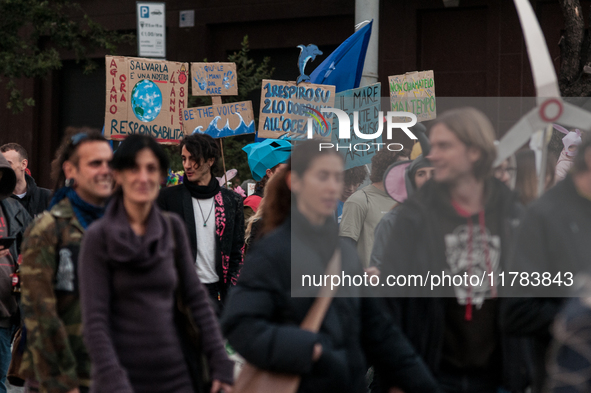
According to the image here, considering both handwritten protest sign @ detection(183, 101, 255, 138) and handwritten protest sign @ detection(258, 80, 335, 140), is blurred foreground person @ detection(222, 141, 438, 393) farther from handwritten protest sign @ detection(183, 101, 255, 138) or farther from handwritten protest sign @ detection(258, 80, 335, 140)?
handwritten protest sign @ detection(183, 101, 255, 138)

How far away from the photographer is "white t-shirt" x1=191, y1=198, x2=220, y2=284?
18.1 feet

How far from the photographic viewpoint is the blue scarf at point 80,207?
356 centimetres

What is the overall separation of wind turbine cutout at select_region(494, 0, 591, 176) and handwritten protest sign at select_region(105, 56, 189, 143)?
5798 millimetres

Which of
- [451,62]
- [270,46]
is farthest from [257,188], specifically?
[270,46]

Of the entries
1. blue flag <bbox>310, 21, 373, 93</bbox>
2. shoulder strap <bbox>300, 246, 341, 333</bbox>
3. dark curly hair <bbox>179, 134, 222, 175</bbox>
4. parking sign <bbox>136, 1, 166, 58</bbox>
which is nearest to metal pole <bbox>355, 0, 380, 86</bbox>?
blue flag <bbox>310, 21, 373, 93</bbox>

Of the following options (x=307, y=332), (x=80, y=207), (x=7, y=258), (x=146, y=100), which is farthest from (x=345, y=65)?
(x=307, y=332)

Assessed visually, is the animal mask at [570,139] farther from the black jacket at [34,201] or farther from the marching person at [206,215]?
the black jacket at [34,201]

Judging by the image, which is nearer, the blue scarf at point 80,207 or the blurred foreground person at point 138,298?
the blurred foreground person at point 138,298

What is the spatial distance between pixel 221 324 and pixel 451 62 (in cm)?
1271

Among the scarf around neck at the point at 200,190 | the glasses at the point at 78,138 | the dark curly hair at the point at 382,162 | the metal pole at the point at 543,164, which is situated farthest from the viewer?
the dark curly hair at the point at 382,162

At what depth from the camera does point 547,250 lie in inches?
111

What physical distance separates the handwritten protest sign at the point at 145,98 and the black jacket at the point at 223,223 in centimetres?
282

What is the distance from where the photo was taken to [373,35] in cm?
920

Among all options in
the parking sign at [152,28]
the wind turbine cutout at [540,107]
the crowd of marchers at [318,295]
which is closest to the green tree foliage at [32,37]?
the parking sign at [152,28]
